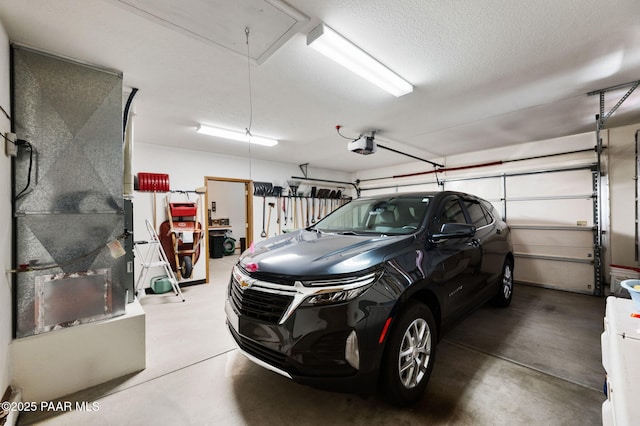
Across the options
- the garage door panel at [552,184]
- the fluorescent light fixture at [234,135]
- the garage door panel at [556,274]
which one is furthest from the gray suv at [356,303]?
the garage door panel at [552,184]

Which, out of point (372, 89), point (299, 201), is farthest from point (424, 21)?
point (299, 201)

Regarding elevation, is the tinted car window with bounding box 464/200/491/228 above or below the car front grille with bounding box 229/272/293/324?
above

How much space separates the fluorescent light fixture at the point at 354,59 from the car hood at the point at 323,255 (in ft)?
4.85

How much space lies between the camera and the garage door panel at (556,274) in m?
4.36

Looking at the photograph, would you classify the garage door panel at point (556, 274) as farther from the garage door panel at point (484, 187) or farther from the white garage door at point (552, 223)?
the garage door panel at point (484, 187)

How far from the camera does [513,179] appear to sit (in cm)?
516

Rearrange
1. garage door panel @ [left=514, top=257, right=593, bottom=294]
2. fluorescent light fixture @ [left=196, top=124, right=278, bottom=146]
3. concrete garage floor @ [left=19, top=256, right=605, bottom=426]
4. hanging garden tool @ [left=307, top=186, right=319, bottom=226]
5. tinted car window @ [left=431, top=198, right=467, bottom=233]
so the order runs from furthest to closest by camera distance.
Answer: hanging garden tool @ [left=307, top=186, right=319, bottom=226] < garage door panel @ [left=514, top=257, right=593, bottom=294] < fluorescent light fixture @ [left=196, top=124, right=278, bottom=146] < tinted car window @ [left=431, top=198, right=467, bottom=233] < concrete garage floor @ [left=19, top=256, right=605, bottom=426]

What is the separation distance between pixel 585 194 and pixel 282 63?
5446 millimetres

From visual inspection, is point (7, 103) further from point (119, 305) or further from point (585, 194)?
point (585, 194)

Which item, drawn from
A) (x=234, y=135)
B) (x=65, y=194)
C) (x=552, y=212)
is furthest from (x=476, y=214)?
(x=65, y=194)

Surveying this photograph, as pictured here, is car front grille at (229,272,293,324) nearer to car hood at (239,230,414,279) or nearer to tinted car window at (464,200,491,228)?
car hood at (239,230,414,279)

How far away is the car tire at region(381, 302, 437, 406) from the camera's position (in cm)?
152

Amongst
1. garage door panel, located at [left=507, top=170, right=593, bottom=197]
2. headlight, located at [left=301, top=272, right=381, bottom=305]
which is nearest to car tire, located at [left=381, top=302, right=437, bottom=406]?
headlight, located at [left=301, top=272, right=381, bottom=305]

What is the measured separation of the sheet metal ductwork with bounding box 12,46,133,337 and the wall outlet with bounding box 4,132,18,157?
0.34ft
